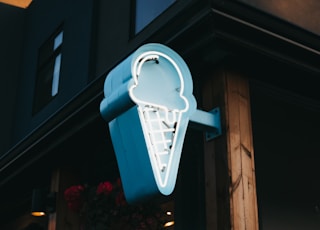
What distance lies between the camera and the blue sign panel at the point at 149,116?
3.52 metres

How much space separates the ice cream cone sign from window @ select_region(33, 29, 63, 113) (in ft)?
17.0

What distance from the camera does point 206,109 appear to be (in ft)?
14.1

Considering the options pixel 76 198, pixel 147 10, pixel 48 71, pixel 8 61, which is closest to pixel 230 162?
pixel 76 198

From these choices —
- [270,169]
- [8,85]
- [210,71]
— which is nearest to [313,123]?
[270,169]

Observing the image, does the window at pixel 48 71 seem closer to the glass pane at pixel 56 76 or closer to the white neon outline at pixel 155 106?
the glass pane at pixel 56 76

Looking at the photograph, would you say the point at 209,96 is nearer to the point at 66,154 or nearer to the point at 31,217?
the point at 66,154

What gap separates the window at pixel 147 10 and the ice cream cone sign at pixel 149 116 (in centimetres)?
233

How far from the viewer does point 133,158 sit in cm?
362

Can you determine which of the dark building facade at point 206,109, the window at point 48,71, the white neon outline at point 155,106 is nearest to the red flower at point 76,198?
the dark building facade at point 206,109

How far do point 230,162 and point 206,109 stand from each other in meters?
0.56

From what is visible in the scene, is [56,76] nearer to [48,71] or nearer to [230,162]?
[48,71]

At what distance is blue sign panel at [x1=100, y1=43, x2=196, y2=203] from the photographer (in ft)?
11.5

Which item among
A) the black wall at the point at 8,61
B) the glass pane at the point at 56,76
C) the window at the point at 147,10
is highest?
the black wall at the point at 8,61

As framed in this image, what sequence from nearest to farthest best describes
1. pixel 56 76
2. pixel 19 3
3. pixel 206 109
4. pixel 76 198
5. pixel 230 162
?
1. pixel 230 162
2. pixel 206 109
3. pixel 76 198
4. pixel 56 76
5. pixel 19 3
